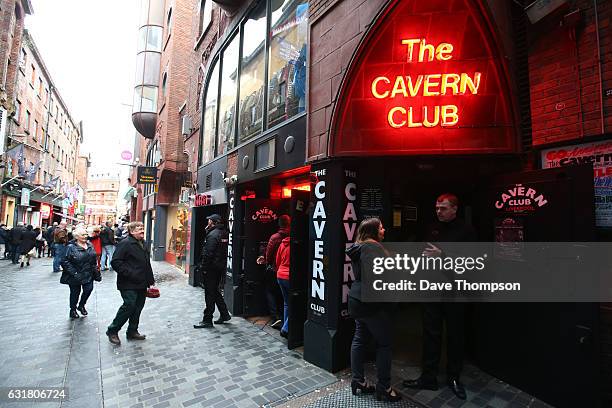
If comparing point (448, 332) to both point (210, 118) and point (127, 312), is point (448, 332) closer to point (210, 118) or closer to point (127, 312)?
point (127, 312)

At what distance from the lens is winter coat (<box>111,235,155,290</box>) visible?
196 inches

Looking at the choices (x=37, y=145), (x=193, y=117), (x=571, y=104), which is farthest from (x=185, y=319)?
(x=37, y=145)

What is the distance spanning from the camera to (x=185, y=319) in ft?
20.6

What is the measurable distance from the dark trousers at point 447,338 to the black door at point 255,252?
151 inches

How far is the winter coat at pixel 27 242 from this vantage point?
44.6 ft

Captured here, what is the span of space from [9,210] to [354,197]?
2579 centimetres

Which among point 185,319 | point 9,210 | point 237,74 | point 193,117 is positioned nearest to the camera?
point 185,319

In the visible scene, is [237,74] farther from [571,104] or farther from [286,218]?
[571,104]

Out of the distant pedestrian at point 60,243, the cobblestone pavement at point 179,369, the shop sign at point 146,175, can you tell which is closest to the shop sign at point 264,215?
the cobblestone pavement at point 179,369

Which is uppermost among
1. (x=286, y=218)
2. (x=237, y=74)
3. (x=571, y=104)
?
(x=237, y=74)

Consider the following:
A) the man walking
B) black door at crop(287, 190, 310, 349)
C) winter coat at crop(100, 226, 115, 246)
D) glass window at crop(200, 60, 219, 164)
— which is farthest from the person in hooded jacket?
winter coat at crop(100, 226, 115, 246)

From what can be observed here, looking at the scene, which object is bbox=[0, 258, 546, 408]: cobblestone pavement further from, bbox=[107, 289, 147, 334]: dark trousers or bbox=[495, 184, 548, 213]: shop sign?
bbox=[495, 184, 548, 213]: shop sign

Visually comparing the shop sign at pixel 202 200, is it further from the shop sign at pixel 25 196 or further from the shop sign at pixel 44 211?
the shop sign at pixel 44 211

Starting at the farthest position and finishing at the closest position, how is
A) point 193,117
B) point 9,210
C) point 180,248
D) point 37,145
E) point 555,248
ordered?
point 37,145, point 9,210, point 180,248, point 193,117, point 555,248
